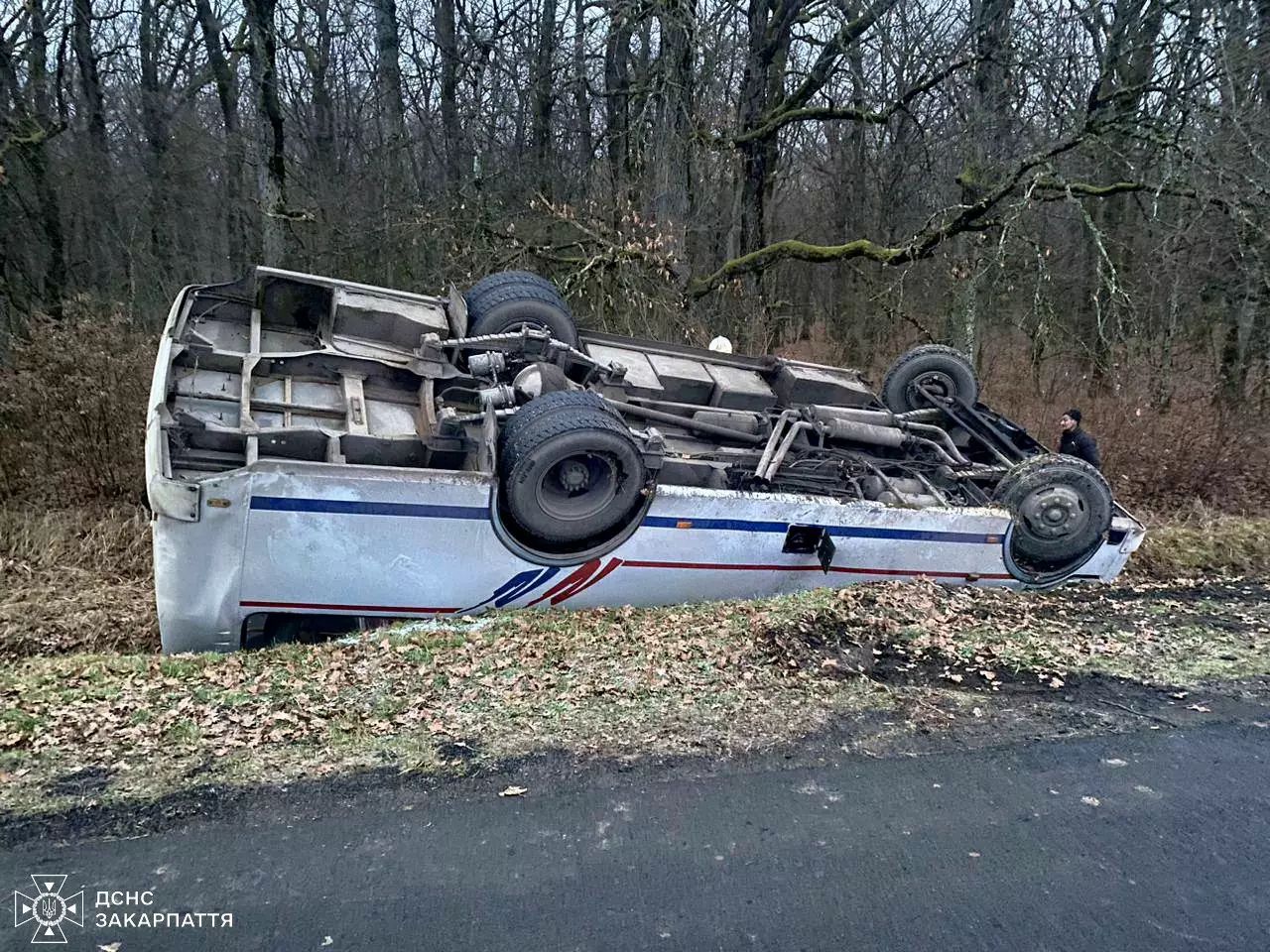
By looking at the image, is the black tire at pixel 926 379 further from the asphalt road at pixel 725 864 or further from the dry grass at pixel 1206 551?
the asphalt road at pixel 725 864

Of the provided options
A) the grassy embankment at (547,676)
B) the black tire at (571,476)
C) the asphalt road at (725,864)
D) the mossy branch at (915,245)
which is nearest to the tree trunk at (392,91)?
the mossy branch at (915,245)

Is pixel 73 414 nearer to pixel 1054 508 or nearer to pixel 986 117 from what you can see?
pixel 1054 508

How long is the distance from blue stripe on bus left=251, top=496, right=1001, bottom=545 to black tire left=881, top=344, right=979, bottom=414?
2139 mm

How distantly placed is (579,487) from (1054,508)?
347 centimetres

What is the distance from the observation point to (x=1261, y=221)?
9.54 m

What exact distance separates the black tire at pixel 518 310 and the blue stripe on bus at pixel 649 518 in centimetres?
221

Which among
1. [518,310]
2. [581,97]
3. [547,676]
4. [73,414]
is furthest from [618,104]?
[547,676]

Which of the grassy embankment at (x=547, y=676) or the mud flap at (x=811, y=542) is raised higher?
the mud flap at (x=811, y=542)

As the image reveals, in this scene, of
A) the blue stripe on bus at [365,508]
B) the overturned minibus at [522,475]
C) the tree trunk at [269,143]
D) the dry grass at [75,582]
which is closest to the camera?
the blue stripe on bus at [365,508]

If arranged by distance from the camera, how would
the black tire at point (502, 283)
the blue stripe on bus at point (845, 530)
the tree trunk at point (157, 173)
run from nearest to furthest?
1. the blue stripe on bus at point (845, 530)
2. the black tire at point (502, 283)
3. the tree trunk at point (157, 173)

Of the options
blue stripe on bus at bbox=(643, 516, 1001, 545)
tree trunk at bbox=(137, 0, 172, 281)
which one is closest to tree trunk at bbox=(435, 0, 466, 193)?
tree trunk at bbox=(137, 0, 172, 281)

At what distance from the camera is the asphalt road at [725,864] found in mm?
2805

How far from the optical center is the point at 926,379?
26.4 feet

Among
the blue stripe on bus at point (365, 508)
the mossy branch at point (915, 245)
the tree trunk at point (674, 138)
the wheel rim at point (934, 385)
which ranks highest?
the tree trunk at point (674, 138)
